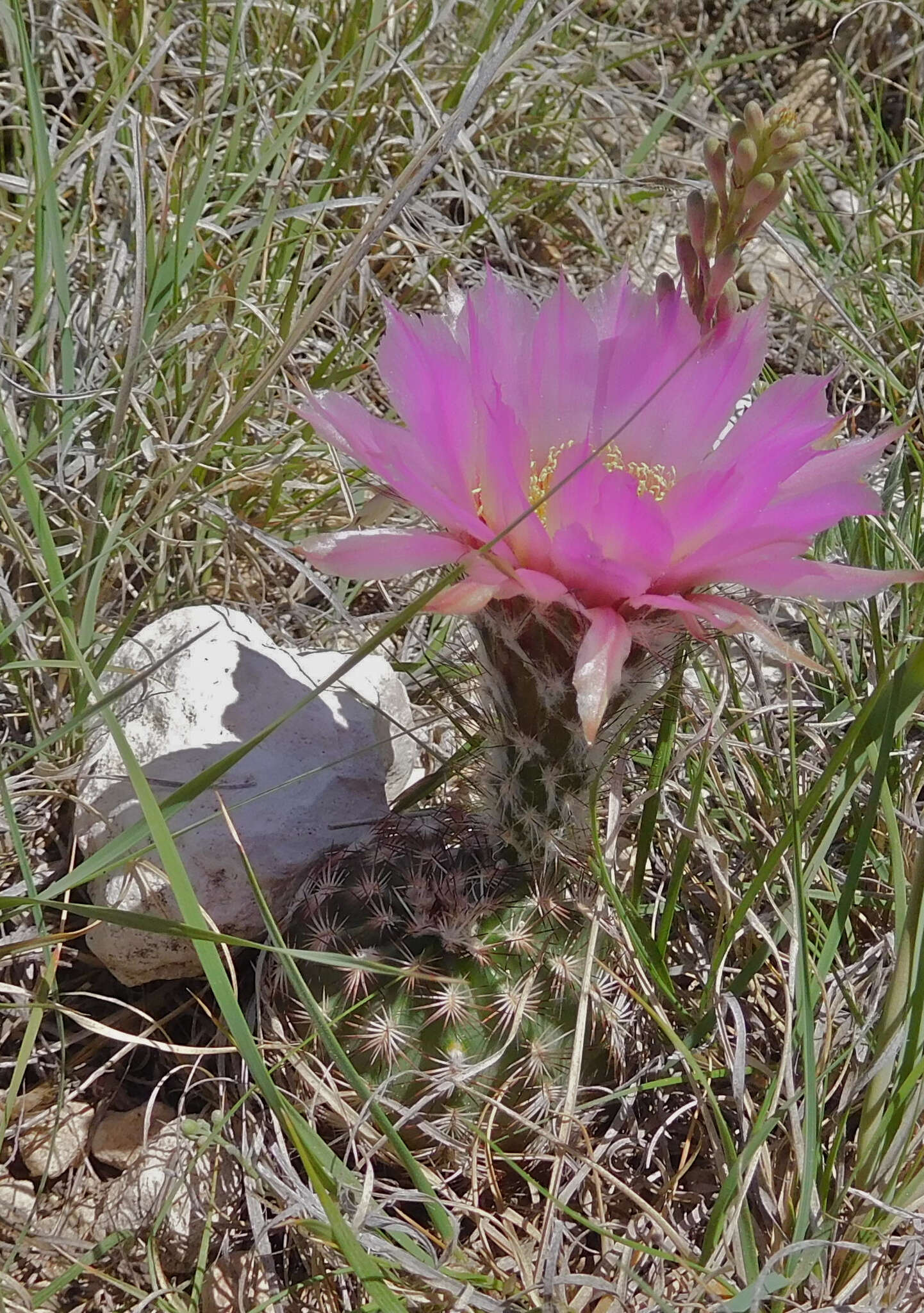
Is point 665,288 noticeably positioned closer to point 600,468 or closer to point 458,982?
point 600,468

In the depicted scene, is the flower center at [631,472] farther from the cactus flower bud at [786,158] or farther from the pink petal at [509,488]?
the cactus flower bud at [786,158]

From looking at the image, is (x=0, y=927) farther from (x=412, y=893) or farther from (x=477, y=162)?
(x=477, y=162)

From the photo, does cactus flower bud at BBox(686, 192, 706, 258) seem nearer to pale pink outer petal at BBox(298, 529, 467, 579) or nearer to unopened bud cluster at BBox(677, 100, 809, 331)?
unopened bud cluster at BBox(677, 100, 809, 331)

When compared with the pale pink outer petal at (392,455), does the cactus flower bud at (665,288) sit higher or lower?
higher

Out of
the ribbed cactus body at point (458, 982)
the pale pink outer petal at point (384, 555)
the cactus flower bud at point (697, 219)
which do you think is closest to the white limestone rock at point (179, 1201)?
the ribbed cactus body at point (458, 982)

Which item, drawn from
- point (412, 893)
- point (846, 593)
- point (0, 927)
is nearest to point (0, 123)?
point (0, 927)

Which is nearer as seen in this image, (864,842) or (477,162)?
(864,842)

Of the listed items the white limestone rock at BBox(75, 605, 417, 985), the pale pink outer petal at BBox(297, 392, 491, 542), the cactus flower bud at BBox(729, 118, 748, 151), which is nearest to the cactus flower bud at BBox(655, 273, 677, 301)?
the cactus flower bud at BBox(729, 118, 748, 151)
